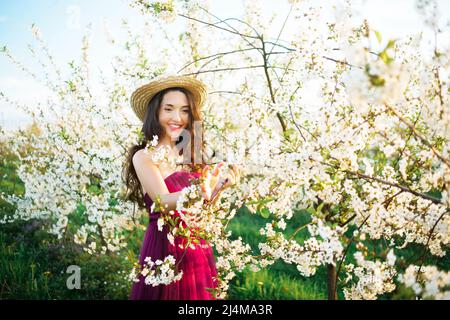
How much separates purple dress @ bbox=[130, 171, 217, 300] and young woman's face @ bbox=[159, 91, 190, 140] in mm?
378

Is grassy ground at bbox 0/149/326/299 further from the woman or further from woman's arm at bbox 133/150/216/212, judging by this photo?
woman's arm at bbox 133/150/216/212

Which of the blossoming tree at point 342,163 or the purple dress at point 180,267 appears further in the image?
the purple dress at point 180,267

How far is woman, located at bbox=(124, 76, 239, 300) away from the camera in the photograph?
2615 mm

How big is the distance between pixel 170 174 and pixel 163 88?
0.71 metres

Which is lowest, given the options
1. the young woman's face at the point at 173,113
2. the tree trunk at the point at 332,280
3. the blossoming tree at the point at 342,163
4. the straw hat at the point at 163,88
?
the tree trunk at the point at 332,280

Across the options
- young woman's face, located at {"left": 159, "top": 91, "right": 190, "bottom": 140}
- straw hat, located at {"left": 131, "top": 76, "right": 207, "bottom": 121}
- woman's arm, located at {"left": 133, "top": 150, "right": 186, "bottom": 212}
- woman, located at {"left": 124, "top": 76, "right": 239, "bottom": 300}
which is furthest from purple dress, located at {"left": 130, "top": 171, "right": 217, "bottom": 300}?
straw hat, located at {"left": 131, "top": 76, "right": 207, "bottom": 121}

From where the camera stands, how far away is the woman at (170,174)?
2.62 metres

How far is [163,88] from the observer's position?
3.05m

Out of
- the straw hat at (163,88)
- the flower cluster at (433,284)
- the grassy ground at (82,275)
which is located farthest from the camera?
the grassy ground at (82,275)

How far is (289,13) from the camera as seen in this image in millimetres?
2996

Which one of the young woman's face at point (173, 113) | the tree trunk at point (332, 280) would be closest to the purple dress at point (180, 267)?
the young woman's face at point (173, 113)

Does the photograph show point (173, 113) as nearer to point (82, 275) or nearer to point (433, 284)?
point (433, 284)

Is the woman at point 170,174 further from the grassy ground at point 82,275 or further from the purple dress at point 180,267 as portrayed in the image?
the grassy ground at point 82,275
